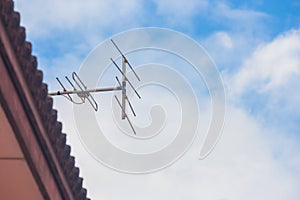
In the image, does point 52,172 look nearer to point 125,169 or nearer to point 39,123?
point 39,123

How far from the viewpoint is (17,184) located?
6137mm

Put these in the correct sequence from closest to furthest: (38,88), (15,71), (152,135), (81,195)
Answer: (15,71) → (38,88) → (81,195) → (152,135)

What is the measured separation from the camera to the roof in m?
5.24

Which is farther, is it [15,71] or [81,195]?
[81,195]

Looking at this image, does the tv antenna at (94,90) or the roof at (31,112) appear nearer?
the roof at (31,112)

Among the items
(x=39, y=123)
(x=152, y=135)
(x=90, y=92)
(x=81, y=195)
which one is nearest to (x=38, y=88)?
(x=39, y=123)

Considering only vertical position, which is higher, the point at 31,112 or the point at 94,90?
the point at 94,90

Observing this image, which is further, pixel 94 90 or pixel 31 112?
pixel 94 90

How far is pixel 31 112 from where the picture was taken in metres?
5.73

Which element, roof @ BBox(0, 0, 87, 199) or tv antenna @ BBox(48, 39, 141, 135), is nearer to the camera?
roof @ BBox(0, 0, 87, 199)

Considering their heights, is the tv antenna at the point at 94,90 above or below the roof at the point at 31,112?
above

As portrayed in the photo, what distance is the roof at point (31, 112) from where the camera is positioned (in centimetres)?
524

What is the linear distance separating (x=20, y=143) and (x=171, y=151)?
12.7 ft

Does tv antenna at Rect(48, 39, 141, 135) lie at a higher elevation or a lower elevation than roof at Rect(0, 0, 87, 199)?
higher
